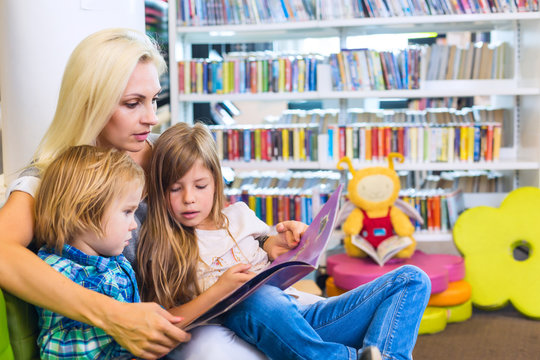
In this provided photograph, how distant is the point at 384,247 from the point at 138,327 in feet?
5.97

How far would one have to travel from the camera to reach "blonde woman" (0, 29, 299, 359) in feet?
3.84

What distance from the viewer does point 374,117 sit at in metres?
3.44

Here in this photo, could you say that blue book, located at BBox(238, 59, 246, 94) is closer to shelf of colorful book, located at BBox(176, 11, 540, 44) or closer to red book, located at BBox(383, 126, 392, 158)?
shelf of colorful book, located at BBox(176, 11, 540, 44)

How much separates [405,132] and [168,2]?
1.32 m

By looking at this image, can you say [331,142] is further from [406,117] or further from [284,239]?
[284,239]

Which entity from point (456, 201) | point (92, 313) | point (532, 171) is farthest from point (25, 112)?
point (532, 171)

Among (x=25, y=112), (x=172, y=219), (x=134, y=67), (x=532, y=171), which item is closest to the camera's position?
(x=134, y=67)

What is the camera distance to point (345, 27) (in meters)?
3.41

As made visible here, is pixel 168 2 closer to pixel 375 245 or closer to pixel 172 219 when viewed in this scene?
pixel 375 245

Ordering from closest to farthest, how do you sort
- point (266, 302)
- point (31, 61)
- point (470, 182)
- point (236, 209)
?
point (266, 302) < point (236, 209) < point (31, 61) < point (470, 182)

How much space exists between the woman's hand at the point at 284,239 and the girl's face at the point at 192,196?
17 cm

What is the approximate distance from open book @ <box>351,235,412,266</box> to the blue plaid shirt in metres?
1.66

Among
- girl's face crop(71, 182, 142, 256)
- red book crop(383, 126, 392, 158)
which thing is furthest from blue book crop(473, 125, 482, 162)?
girl's face crop(71, 182, 142, 256)

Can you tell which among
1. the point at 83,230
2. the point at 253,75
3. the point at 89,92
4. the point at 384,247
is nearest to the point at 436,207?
the point at 384,247
